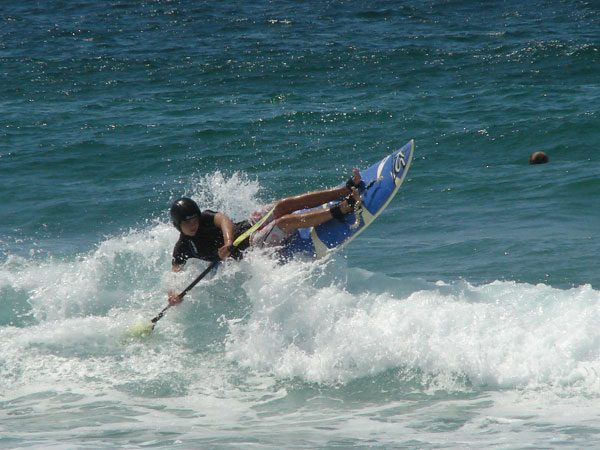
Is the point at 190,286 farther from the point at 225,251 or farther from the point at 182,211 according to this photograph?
the point at 182,211

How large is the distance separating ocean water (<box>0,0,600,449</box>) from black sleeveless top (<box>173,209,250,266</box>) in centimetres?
25

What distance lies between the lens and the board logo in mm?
7930

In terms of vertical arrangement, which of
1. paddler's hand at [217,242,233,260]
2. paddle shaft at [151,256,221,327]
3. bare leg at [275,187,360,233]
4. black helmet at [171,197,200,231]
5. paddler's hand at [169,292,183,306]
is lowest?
paddler's hand at [169,292,183,306]

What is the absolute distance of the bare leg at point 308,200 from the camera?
784 centimetres

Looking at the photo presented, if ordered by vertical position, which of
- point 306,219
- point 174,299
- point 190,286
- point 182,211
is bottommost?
point 174,299

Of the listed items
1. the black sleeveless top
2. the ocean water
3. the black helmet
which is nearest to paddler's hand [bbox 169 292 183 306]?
the ocean water

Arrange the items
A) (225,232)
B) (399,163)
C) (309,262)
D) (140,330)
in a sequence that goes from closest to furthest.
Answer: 1. (140,330)
2. (225,232)
3. (309,262)
4. (399,163)

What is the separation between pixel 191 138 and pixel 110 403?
30.7 feet

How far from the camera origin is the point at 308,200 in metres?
7.90

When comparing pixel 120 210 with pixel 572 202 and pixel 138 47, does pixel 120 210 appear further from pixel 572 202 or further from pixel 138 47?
pixel 138 47

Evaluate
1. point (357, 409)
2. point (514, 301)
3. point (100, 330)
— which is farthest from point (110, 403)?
point (514, 301)

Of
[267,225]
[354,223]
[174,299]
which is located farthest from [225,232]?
[354,223]

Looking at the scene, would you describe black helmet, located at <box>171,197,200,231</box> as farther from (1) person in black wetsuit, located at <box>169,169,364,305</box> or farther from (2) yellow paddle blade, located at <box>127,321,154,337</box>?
(2) yellow paddle blade, located at <box>127,321,154,337</box>

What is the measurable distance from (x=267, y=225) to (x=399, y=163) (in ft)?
5.00
